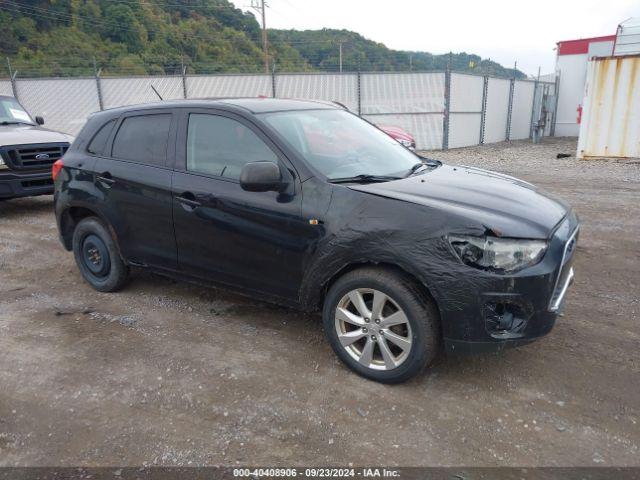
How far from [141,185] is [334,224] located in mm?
1856

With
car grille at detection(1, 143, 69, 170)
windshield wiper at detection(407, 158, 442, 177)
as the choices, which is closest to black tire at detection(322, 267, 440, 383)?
windshield wiper at detection(407, 158, 442, 177)

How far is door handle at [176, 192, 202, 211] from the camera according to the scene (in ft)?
12.6

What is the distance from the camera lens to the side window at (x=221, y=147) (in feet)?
12.0

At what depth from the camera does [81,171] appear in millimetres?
4676

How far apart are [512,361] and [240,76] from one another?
16.2m

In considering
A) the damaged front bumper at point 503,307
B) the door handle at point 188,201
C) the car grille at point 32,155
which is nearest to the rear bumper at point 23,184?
the car grille at point 32,155

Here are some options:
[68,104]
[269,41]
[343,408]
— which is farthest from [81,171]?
[269,41]

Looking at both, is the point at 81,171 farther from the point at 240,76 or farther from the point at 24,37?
the point at 24,37

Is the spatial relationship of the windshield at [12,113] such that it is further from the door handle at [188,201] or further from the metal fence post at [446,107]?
the metal fence post at [446,107]

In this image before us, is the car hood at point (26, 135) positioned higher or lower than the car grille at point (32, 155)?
higher

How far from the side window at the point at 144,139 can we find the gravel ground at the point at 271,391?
1332 millimetres

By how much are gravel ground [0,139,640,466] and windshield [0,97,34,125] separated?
17.8ft

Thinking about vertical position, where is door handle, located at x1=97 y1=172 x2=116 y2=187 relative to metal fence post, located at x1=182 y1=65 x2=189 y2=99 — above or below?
below

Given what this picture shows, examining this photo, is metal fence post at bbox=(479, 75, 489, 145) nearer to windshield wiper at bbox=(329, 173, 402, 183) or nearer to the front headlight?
windshield wiper at bbox=(329, 173, 402, 183)
